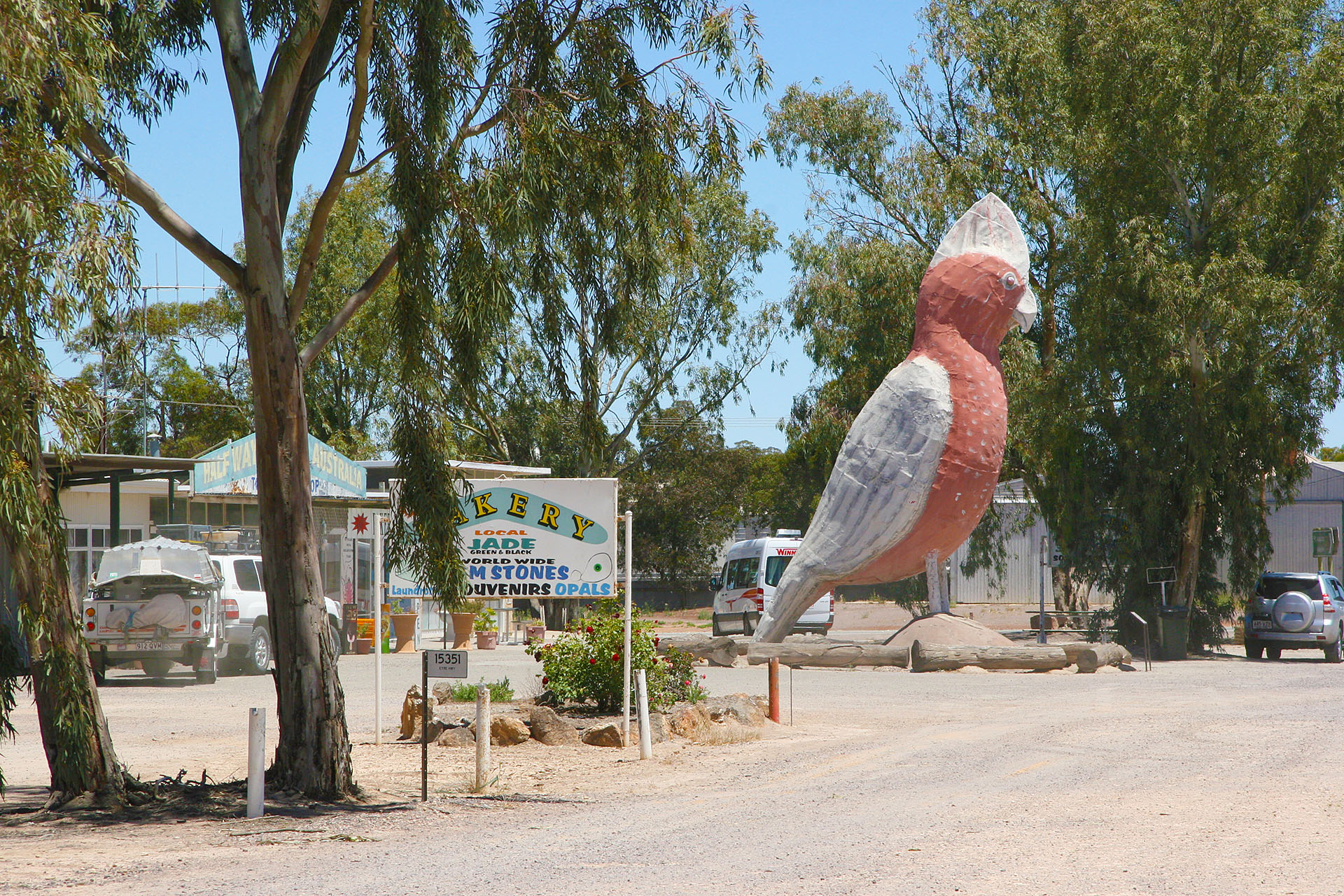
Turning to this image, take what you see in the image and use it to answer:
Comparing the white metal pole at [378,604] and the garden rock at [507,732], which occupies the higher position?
the white metal pole at [378,604]

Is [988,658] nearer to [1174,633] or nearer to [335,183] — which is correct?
[1174,633]

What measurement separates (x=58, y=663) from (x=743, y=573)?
22474mm

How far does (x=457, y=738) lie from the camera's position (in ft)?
37.9

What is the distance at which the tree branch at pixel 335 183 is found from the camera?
836cm

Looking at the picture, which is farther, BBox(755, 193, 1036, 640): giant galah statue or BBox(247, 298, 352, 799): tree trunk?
BBox(755, 193, 1036, 640): giant galah statue

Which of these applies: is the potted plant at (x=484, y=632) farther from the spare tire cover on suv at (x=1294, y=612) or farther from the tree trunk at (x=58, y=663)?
the tree trunk at (x=58, y=663)

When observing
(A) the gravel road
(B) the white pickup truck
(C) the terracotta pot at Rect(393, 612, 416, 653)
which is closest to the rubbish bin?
(A) the gravel road

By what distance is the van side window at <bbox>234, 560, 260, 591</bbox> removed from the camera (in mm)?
19500

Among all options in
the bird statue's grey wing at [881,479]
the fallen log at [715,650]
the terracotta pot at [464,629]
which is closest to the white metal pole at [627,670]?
the bird statue's grey wing at [881,479]

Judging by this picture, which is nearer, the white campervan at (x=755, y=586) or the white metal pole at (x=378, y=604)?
the white metal pole at (x=378, y=604)

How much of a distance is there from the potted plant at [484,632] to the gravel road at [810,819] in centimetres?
1225

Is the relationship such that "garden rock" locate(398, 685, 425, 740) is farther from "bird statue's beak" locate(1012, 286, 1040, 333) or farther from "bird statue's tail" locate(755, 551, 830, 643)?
"bird statue's beak" locate(1012, 286, 1040, 333)

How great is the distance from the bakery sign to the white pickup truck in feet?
27.2

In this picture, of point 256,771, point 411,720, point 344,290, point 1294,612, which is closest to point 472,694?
point 411,720
